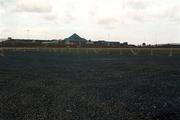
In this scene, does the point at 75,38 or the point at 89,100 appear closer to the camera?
the point at 89,100

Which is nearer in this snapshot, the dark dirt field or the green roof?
the dark dirt field

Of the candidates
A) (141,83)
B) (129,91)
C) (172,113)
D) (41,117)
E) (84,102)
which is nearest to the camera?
(41,117)

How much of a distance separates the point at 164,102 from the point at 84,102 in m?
2.87

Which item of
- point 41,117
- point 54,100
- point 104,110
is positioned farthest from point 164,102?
point 41,117

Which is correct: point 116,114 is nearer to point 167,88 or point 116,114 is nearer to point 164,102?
point 164,102

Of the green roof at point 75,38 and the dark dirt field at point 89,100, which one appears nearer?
the dark dirt field at point 89,100

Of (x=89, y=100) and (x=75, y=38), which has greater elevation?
(x=75, y=38)

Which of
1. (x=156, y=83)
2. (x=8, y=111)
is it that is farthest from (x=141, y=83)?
(x=8, y=111)

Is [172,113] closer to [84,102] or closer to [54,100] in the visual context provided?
[84,102]

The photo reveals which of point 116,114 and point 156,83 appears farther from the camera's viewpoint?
point 156,83

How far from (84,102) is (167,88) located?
5.54 metres

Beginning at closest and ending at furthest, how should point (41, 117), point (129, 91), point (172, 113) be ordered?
point (41, 117) → point (172, 113) → point (129, 91)

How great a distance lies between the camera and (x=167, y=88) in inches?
729

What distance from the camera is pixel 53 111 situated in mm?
12516
